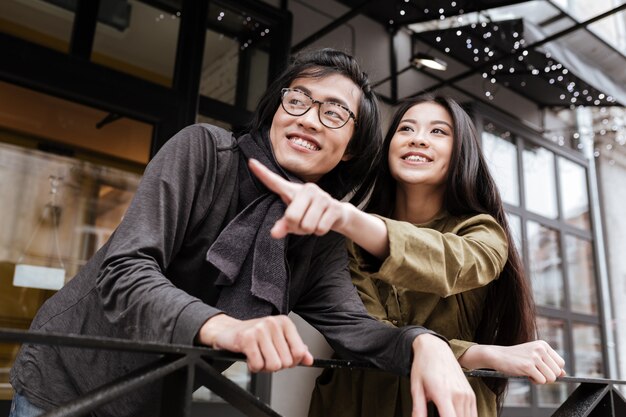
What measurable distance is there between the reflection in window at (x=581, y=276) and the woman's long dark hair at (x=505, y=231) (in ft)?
14.6

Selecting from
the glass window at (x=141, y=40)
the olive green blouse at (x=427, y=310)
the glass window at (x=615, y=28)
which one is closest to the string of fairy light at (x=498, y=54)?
the glass window at (x=615, y=28)

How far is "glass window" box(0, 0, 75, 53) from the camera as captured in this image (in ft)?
10.5

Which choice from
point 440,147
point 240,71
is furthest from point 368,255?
point 240,71

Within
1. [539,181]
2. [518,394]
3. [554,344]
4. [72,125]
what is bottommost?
[518,394]

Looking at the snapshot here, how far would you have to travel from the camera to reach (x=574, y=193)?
619 cm

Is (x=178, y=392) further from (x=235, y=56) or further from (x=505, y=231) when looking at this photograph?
(x=235, y=56)

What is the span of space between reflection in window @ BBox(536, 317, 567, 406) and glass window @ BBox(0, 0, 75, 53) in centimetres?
443

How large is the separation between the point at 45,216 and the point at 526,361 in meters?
4.49

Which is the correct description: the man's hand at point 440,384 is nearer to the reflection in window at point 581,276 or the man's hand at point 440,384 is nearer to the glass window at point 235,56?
the glass window at point 235,56

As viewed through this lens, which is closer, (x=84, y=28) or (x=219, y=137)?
(x=219, y=137)

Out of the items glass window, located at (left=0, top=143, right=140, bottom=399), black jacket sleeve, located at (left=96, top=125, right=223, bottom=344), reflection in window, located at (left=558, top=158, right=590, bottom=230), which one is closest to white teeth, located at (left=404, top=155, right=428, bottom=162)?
black jacket sleeve, located at (left=96, top=125, right=223, bottom=344)

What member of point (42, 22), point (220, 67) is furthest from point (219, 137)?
point (220, 67)

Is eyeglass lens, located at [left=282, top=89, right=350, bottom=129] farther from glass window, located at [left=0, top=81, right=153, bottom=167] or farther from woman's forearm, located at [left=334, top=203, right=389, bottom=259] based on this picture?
glass window, located at [left=0, top=81, right=153, bottom=167]

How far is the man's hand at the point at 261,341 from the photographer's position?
0.80 m
